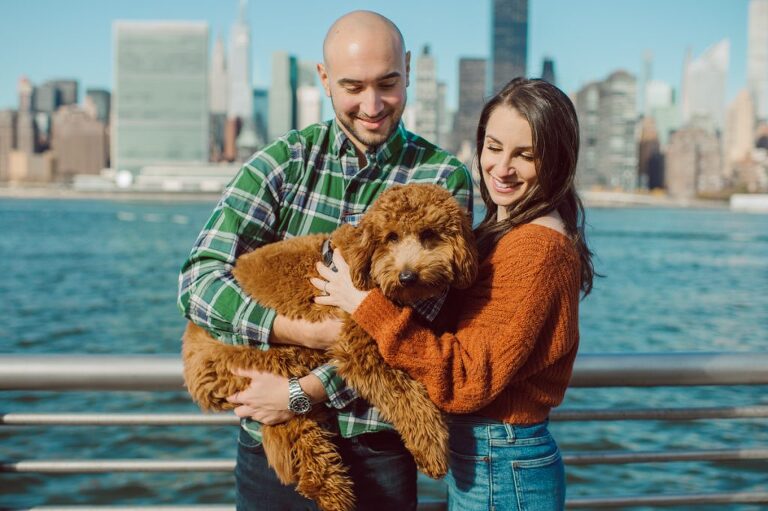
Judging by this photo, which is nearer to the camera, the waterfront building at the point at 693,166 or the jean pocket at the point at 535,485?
the jean pocket at the point at 535,485

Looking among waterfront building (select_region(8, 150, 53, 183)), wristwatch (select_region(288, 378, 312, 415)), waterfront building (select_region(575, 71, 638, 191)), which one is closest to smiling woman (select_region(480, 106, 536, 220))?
wristwatch (select_region(288, 378, 312, 415))

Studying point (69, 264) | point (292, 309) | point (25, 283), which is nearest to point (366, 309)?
point (292, 309)

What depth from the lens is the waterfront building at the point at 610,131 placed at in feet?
429

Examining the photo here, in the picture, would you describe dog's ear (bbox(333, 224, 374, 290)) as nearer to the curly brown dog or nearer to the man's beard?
the curly brown dog

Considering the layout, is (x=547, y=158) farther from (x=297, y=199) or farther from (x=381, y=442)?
(x=381, y=442)

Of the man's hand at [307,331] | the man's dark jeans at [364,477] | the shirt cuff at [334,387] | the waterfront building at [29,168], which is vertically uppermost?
the waterfront building at [29,168]

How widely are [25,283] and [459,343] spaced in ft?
85.1

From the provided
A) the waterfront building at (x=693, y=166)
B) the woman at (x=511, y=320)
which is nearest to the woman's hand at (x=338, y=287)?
the woman at (x=511, y=320)

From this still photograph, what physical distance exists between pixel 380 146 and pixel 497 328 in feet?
2.37

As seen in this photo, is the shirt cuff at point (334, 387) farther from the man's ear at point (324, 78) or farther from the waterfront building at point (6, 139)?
the waterfront building at point (6, 139)

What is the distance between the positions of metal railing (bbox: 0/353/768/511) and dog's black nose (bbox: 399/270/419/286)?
0.90 meters

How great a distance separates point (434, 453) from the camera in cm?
198

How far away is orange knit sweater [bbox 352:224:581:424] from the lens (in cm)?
192

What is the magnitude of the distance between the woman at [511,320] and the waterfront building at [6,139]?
158 meters
